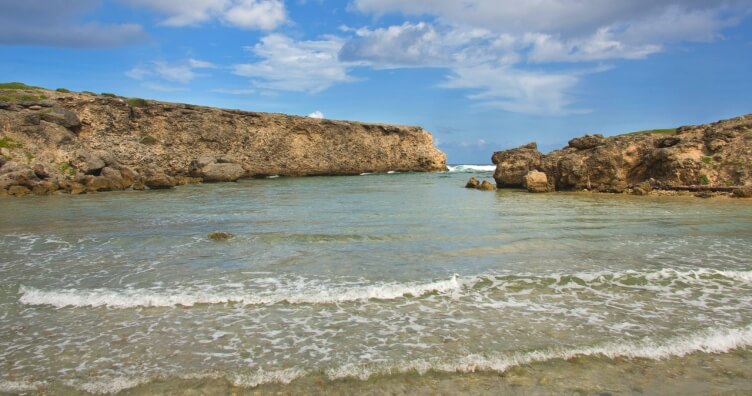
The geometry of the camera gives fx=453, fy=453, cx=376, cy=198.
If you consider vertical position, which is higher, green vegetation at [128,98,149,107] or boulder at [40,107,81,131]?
green vegetation at [128,98,149,107]

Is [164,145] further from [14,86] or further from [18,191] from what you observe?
[18,191]

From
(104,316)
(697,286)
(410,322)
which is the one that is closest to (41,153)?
(104,316)

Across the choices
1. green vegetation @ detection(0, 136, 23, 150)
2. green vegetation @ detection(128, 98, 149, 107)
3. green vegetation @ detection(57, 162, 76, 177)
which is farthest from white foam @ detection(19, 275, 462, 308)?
green vegetation @ detection(128, 98, 149, 107)

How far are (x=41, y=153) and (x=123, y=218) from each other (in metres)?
25.0

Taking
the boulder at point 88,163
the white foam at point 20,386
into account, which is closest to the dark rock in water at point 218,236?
the white foam at point 20,386

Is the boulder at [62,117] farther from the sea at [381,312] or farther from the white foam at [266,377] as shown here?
the white foam at [266,377]

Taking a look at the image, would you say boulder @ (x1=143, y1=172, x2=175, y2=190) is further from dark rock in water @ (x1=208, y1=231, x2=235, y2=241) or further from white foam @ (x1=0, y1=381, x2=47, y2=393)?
white foam @ (x1=0, y1=381, x2=47, y2=393)

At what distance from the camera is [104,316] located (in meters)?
5.68

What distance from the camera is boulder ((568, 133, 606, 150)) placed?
25.9m

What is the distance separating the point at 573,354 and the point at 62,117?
4262 centimetres

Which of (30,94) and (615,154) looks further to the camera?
(30,94)

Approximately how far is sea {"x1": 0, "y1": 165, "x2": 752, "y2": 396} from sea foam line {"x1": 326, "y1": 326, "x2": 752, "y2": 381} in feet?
0.06

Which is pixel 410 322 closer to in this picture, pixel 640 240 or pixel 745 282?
pixel 745 282

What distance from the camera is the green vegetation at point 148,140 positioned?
44375 mm
